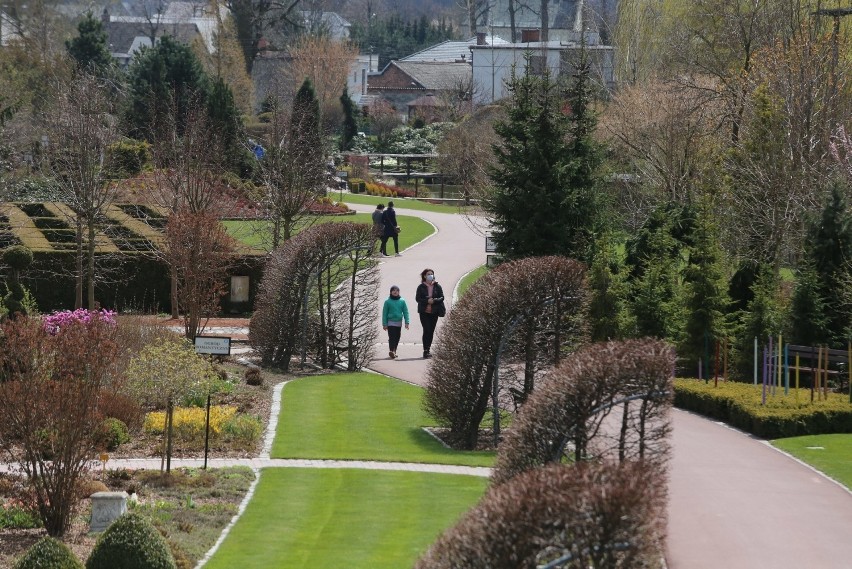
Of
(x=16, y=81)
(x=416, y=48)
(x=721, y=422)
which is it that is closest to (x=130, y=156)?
(x=16, y=81)

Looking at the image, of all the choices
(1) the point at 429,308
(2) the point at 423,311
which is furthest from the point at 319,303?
(1) the point at 429,308

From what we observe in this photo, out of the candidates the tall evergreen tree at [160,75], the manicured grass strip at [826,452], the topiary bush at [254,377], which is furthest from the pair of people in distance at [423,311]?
the tall evergreen tree at [160,75]

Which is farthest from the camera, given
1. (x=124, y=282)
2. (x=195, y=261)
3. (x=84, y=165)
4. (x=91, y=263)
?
(x=124, y=282)

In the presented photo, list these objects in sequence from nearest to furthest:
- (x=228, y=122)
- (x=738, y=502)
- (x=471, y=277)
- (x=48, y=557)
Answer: (x=48, y=557), (x=738, y=502), (x=471, y=277), (x=228, y=122)

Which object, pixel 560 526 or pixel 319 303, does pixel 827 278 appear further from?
pixel 560 526

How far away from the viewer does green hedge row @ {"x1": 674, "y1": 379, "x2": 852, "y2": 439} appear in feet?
62.2

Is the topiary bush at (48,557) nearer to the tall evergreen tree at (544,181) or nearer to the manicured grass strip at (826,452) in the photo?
the manicured grass strip at (826,452)

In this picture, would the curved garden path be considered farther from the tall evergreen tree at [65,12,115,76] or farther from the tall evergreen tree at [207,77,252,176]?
the tall evergreen tree at [65,12,115,76]

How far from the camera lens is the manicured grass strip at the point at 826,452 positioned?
16438 millimetres

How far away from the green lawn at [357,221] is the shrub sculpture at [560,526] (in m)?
29.0

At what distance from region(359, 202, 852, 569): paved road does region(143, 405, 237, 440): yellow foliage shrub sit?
6.39 meters

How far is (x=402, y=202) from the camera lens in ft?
180

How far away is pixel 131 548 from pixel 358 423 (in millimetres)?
8268

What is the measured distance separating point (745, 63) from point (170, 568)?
28.8 metres
